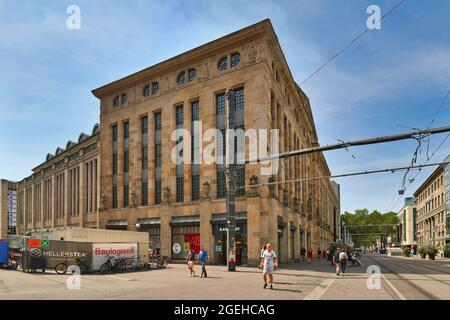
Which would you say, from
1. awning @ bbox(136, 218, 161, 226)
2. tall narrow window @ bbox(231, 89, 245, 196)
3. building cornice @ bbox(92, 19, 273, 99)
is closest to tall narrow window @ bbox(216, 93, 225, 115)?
tall narrow window @ bbox(231, 89, 245, 196)

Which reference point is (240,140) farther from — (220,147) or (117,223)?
(117,223)

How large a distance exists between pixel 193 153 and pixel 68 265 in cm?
1786

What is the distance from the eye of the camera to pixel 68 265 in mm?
26453

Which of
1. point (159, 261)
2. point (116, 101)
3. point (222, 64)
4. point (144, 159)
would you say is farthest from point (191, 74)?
point (159, 261)

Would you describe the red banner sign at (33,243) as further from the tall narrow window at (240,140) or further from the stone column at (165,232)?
the stone column at (165,232)

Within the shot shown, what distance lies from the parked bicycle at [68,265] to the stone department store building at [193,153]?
519 inches

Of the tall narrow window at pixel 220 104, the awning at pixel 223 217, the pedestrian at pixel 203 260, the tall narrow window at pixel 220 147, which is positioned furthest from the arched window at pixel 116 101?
the pedestrian at pixel 203 260

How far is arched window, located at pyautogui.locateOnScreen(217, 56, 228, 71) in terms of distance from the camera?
40.3 meters

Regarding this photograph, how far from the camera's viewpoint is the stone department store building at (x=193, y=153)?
37.2 metres

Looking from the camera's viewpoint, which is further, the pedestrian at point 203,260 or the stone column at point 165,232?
the stone column at point 165,232

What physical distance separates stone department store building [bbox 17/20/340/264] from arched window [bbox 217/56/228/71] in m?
0.10

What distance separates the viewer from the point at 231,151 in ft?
124
